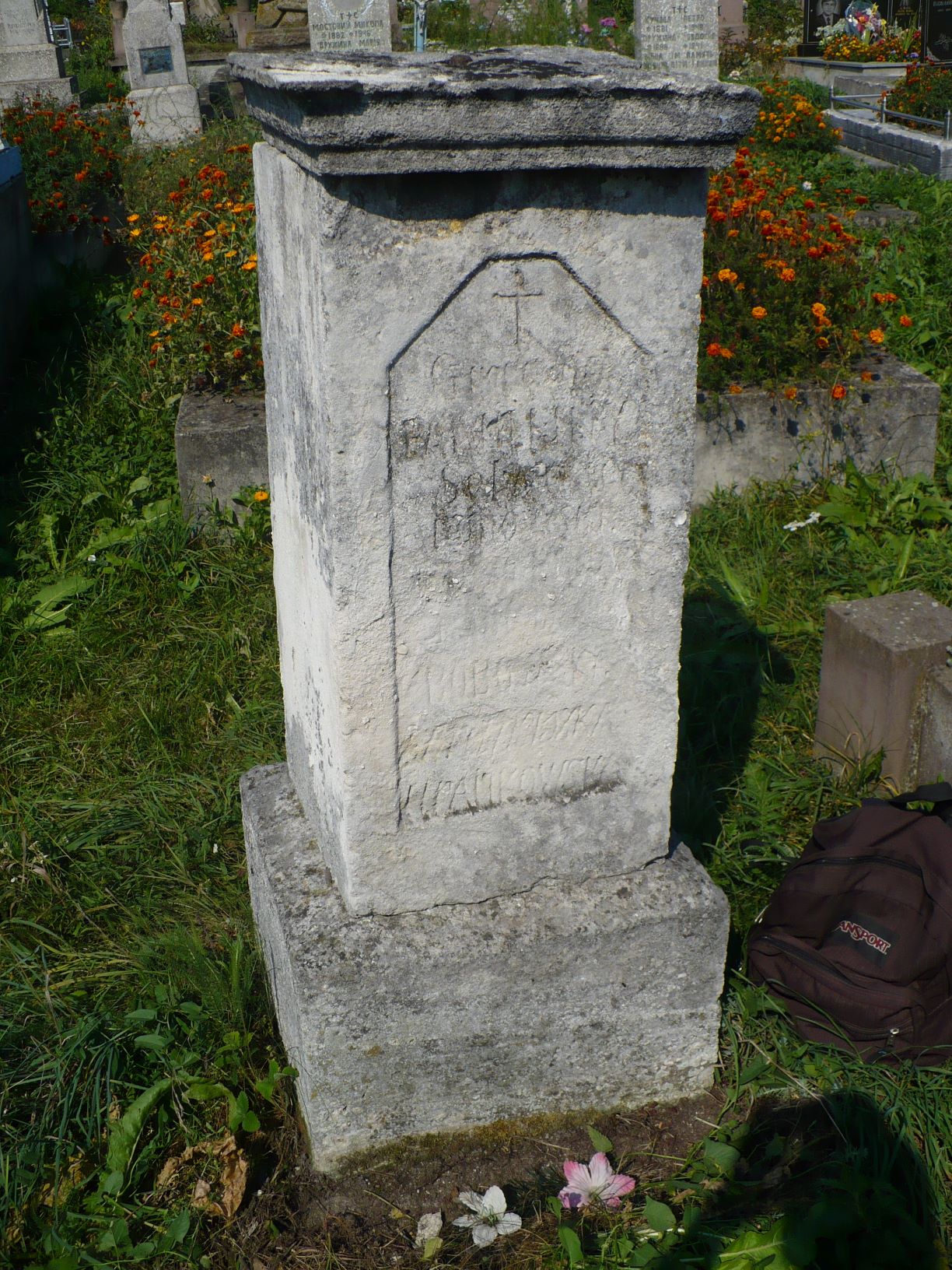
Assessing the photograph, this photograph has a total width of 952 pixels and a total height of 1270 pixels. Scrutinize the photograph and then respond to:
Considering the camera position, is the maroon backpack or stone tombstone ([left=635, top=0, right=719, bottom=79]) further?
stone tombstone ([left=635, top=0, right=719, bottom=79])

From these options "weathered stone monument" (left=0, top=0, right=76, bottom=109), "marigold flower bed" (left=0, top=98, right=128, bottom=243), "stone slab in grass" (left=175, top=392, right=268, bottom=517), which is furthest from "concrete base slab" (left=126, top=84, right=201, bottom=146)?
"stone slab in grass" (left=175, top=392, right=268, bottom=517)

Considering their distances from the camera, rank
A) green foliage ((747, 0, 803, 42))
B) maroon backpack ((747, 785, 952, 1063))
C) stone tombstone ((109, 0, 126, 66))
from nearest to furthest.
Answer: maroon backpack ((747, 785, 952, 1063))
stone tombstone ((109, 0, 126, 66))
green foliage ((747, 0, 803, 42))

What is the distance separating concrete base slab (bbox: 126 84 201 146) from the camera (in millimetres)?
11305

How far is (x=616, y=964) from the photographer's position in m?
2.23

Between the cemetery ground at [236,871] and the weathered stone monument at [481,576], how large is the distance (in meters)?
0.14

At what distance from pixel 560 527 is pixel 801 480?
10.0 feet

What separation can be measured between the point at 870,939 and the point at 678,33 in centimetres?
753

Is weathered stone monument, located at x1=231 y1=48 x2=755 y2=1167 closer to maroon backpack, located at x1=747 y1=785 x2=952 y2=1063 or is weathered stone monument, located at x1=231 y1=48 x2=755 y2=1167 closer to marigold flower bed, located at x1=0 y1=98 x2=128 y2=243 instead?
maroon backpack, located at x1=747 y1=785 x2=952 y2=1063

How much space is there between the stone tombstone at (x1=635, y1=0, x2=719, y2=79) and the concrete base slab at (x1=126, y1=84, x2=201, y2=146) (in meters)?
4.97

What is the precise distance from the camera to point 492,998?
2.19m

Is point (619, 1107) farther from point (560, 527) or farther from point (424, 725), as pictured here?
point (560, 527)

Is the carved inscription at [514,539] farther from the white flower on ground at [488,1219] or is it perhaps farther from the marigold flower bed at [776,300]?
the marigold flower bed at [776,300]

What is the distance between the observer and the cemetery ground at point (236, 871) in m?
2.07

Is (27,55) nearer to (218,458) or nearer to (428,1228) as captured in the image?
(218,458)
